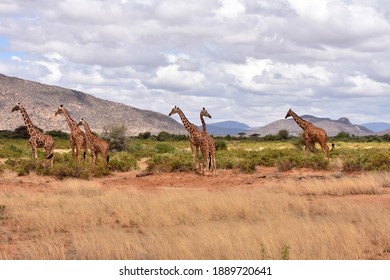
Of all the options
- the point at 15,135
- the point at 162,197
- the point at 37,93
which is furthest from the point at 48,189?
the point at 37,93

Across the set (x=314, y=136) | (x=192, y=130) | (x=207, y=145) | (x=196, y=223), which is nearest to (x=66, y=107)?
(x=314, y=136)

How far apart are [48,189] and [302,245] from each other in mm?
12004

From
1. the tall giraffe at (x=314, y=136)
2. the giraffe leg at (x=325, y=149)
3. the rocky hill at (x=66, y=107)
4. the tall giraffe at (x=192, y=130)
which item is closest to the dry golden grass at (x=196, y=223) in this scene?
the tall giraffe at (x=192, y=130)

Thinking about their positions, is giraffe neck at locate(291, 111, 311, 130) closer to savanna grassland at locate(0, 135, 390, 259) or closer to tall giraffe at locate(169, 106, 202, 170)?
savanna grassland at locate(0, 135, 390, 259)

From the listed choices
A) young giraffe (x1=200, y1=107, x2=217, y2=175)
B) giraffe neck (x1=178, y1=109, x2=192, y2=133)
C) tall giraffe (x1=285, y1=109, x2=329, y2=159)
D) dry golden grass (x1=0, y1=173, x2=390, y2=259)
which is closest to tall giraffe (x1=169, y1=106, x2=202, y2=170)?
giraffe neck (x1=178, y1=109, x2=192, y2=133)

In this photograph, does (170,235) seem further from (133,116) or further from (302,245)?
(133,116)

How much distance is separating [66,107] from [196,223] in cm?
11986

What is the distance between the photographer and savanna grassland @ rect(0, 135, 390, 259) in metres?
10.3

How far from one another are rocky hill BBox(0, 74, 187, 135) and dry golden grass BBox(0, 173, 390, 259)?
95.4 metres

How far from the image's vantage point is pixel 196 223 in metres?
13.6

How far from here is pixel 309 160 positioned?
91.5 ft

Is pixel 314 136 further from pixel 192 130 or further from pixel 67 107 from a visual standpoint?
pixel 67 107

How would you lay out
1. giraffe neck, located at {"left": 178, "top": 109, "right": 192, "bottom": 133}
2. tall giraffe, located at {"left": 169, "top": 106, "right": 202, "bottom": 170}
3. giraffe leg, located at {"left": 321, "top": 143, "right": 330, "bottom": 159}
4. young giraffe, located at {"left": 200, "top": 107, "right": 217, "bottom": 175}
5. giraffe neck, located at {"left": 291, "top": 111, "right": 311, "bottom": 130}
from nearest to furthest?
young giraffe, located at {"left": 200, "top": 107, "right": 217, "bottom": 175} → tall giraffe, located at {"left": 169, "top": 106, "right": 202, "bottom": 170} → giraffe neck, located at {"left": 178, "top": 109, "right": 192, "bottom": 133} → giraffe leg, located at {"left": 321, "top": 143, "right": 330, "bottom": 159} → giraffe neck, located at {"left": 291, "top": 111, "right": 311, "bottom": 130}

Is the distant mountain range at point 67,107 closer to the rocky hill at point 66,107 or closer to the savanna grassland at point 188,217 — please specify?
the rocky hill at point 66,107
